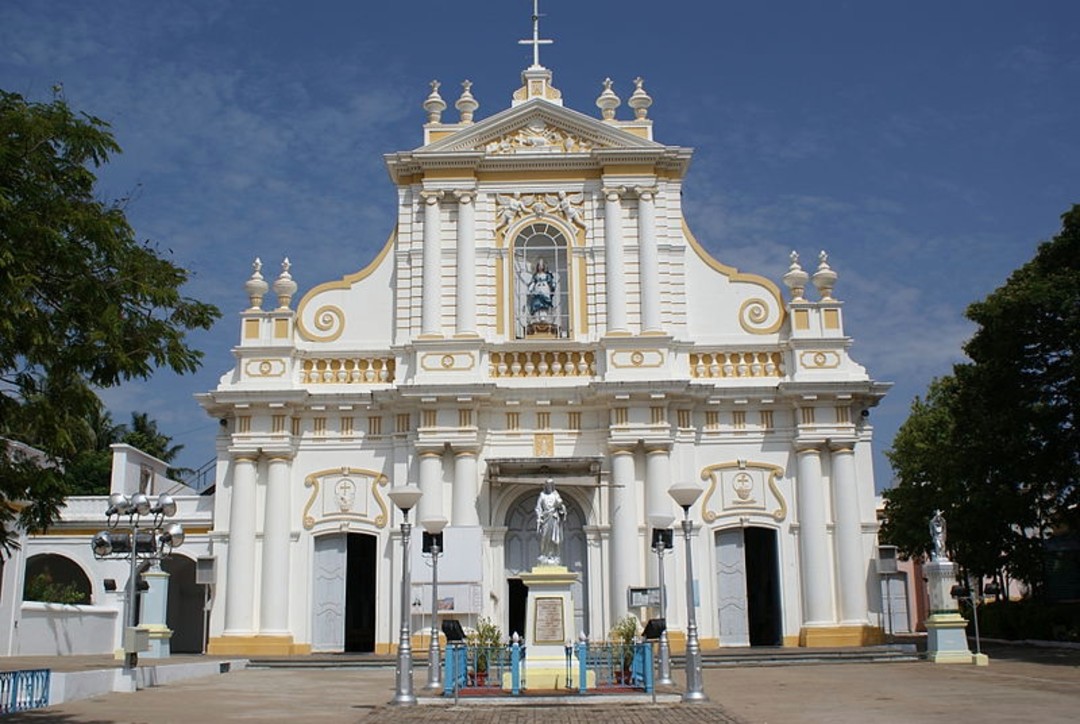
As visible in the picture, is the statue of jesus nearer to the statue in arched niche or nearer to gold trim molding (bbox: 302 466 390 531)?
gold trim molding (bbox: 302 466 390 531)

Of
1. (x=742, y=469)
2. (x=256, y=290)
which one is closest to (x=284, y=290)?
(x=256, y=290)

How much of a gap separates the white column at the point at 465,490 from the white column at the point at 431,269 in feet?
9.93

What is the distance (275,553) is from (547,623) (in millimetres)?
10384

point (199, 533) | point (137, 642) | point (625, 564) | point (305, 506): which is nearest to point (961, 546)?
point (625, 564)

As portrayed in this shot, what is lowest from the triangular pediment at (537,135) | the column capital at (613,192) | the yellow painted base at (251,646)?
the yellow painted base at (251,646)

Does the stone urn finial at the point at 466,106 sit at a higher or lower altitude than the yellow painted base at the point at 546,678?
higher

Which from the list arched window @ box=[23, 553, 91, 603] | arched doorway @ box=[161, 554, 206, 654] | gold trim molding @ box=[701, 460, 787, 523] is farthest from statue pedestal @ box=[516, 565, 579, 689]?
arched doorway @ box=[161, 554, 206, 654]

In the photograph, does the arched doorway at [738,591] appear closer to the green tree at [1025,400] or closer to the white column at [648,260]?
the white column at [648,260]

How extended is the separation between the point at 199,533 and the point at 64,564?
9.04 meters

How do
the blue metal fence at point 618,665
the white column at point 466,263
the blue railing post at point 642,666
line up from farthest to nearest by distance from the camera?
the white column at point 466,263 < the blue metal fence at point 618,665 < the blue railing post at point 642,666

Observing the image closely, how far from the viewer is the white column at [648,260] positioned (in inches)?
1031

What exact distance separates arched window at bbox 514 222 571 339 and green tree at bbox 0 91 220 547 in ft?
51.8

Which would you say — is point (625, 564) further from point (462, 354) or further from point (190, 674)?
point (190, 674)

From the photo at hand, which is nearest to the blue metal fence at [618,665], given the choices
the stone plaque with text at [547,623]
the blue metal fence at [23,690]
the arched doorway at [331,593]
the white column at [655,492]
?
the stone plaque with text at [547,623]
